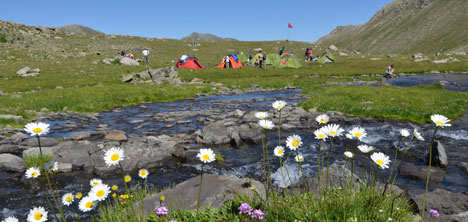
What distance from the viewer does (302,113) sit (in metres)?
17.0

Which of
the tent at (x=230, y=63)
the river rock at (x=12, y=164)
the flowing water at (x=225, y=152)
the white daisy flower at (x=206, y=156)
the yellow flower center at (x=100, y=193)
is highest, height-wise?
the tent at (x=230, y=63)

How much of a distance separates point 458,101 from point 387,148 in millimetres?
12420

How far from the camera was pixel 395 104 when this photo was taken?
61.0 ft

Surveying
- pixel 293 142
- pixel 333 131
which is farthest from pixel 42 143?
pixel 333 131

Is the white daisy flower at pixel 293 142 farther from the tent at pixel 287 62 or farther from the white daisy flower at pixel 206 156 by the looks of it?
the tent at pixel 287 62

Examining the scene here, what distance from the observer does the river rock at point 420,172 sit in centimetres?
847

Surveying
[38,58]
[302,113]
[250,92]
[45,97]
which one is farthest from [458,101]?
[38,58]

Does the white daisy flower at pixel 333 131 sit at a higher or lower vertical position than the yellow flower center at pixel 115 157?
higher

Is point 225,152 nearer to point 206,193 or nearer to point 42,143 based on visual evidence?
point 206,193

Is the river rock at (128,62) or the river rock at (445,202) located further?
the river rock at (128,62)

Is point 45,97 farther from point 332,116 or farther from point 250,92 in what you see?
point 332,116

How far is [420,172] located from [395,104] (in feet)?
37.6

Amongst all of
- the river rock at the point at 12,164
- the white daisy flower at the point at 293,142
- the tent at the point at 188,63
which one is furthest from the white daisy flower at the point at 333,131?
the tent at the point at 188,63

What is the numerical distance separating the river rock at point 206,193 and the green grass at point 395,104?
44.6 feet
